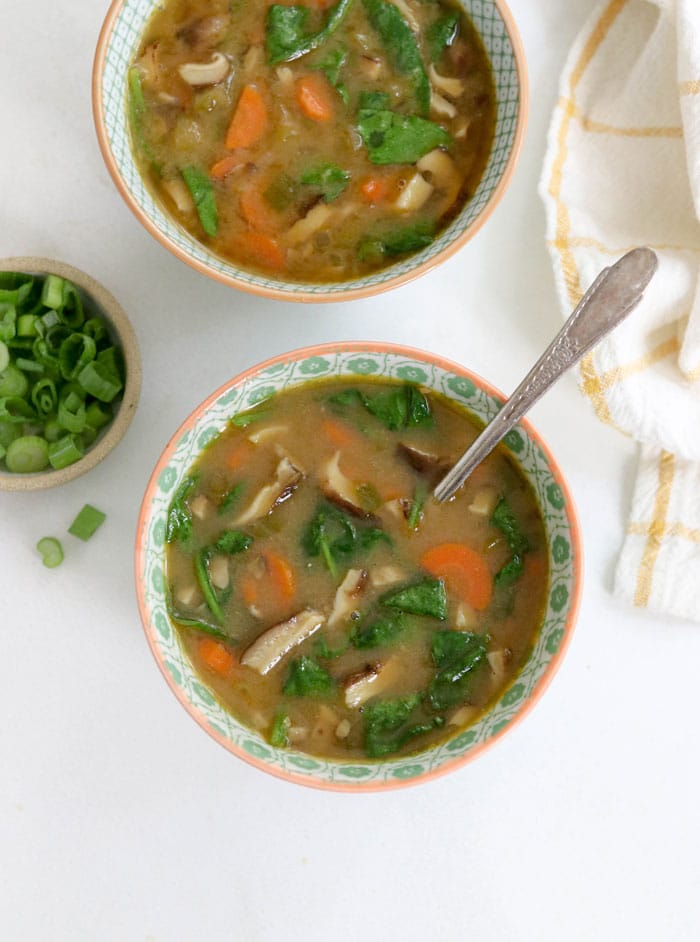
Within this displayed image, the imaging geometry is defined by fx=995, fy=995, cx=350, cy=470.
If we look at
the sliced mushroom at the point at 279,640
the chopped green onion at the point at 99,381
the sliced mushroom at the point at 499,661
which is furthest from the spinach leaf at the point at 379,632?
the chopped green onion at the point at 99,381

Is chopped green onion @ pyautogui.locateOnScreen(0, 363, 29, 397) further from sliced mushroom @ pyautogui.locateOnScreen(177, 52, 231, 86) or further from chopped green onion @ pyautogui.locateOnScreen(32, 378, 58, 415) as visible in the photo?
sliced mushroom @ pyautogui.locateOnScreen(177, 52, 231, 86)

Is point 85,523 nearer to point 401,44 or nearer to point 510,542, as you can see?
point 510,542

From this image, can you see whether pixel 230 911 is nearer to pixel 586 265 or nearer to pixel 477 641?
pixel 477 641

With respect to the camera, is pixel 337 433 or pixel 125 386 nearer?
pixel 337 433

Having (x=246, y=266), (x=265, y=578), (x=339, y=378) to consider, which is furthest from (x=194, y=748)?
(x=246, y=266)

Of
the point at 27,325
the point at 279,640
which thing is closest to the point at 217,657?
the point at 279,640

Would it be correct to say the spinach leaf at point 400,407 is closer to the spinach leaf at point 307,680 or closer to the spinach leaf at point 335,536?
the spinach leaf at point 335,536

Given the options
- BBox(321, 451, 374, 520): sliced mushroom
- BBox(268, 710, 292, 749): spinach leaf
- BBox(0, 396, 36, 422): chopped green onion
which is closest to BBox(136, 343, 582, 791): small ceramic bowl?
BBox(268, 710, 292, 749): spinach leaf

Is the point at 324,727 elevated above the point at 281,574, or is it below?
below
